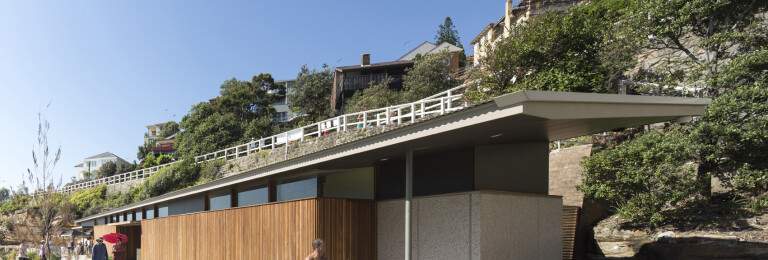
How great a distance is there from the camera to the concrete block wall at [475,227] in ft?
29.1

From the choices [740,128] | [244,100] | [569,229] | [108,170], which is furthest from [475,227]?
[108,170]

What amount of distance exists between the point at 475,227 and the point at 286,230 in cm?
397

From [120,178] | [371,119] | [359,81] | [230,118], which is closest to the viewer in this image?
[371,119]

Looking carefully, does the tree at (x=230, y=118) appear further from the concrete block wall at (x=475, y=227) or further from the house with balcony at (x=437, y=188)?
the concrete block wall at (x=475, y=227)

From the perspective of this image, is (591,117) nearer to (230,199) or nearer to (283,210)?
(283,210)

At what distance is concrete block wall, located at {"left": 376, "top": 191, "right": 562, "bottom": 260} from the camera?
8.88 metres

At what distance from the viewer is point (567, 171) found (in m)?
17.0

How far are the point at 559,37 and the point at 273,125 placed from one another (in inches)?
1474

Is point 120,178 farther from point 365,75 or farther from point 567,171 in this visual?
point 567,171

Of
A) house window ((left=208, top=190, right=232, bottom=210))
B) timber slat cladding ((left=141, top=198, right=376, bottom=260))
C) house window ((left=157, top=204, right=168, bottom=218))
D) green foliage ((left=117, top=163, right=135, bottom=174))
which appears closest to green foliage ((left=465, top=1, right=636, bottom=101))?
house window ((left=208, top=190, right=232, bottom=210))

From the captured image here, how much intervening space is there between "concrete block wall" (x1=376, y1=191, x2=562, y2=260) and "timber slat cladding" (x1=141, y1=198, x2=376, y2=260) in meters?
0.51

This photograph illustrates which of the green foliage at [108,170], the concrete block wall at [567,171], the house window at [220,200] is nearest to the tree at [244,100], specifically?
the green foliage at [108,170]

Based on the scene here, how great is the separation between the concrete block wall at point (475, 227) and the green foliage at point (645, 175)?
149 inches

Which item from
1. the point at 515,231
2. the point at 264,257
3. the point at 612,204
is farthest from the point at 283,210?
the point at 612,204
